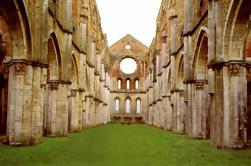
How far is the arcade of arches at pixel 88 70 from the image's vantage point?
1232 centimetres

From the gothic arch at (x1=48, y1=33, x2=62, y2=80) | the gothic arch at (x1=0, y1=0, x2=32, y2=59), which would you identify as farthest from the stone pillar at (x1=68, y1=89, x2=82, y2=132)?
the gothic arch at (x1=0, y1=0, x2=32, y2=59)

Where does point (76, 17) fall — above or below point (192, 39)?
above

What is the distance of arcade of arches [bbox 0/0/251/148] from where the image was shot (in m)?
12.3

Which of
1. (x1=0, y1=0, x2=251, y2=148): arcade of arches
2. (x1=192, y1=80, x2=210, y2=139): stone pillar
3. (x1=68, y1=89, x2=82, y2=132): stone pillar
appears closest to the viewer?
(x1=0, y1=0, x2=251, y2=148): arcade of arches

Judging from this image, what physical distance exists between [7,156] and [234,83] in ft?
27.1

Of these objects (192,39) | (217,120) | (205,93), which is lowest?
(217,120)

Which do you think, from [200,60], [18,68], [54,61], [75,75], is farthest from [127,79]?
[18,68]

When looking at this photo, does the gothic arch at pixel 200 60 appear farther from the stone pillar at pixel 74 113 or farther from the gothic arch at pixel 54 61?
the stone pillar at pixel 74 113

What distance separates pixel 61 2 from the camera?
803 inches

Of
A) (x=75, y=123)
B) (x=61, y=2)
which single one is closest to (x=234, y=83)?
(x=61, y=2)

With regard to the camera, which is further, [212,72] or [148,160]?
[212,72]

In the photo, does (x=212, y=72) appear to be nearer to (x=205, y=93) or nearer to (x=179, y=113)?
(x=205, y=93)

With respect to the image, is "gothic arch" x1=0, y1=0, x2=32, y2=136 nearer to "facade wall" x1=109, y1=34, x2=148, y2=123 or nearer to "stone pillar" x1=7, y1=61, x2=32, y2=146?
"stone pillar" x1=7, y1=61, x2=32, y2=146

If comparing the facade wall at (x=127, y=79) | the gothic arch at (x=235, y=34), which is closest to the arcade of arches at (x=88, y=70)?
the gothic arch at (x=235, y=34)
